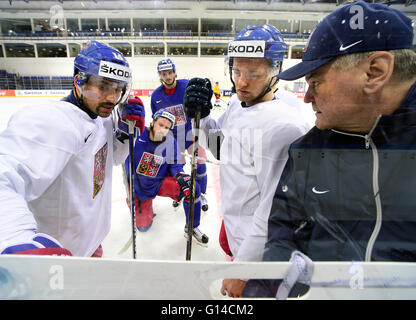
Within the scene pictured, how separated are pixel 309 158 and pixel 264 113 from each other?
307 millimetres

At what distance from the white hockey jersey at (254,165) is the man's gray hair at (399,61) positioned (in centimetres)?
25

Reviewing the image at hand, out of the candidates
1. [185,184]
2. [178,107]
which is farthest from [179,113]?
[185,184]

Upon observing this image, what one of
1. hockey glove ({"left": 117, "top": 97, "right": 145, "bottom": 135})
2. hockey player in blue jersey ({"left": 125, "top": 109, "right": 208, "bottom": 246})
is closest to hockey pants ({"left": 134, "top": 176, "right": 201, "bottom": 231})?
hockey player in blue jersey ({"left": 125, "top": 109, "right": 208, "bottom": 246})

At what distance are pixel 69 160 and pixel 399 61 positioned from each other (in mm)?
1078

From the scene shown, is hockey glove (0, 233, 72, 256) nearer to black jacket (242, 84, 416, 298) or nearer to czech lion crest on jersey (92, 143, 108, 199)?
black jacket (242, 84, 416, 298)

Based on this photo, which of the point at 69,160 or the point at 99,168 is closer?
the point at 69,160

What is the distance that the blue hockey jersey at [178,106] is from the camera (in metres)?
2.38

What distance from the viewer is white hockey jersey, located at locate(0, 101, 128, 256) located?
557mm

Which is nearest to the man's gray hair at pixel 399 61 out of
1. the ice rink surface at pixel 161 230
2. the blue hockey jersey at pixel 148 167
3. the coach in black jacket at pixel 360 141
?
the coach in black jacket at pixel 360 141

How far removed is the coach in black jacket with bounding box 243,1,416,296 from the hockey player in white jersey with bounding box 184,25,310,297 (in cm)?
14

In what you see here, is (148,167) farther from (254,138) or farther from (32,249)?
(32,249)

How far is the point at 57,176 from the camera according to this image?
0.86 metres

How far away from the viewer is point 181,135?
2.41m

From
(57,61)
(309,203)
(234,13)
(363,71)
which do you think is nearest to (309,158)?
(309,203)
